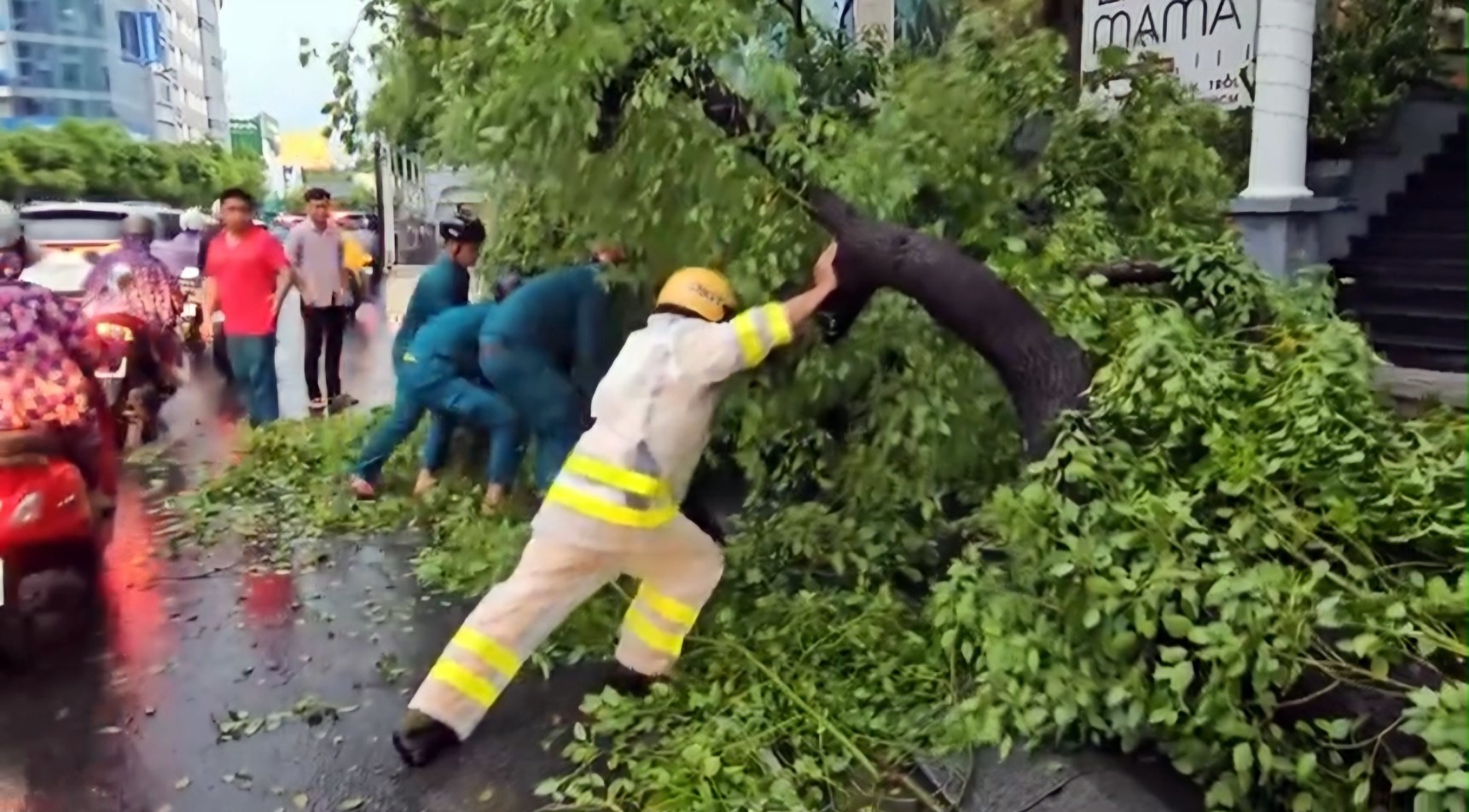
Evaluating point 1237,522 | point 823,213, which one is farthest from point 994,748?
point 823,213

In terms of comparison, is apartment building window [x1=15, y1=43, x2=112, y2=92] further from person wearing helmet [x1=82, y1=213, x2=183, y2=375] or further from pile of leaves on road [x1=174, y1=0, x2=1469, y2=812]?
pile of leaves on road [x1=174, y1=0, x2=1469, y2=812]

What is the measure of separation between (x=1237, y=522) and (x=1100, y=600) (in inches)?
16.8

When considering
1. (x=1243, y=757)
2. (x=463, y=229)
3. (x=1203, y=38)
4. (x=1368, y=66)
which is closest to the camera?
(x=1243, y=757)

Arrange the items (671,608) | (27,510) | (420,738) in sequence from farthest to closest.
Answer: (27,510)
(671,608)
(420,738)

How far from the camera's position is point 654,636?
14.3 feet

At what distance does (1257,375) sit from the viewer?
394 cm

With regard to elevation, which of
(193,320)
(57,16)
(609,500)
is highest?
(57,16)

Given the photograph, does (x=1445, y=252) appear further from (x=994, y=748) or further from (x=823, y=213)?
(x=994, y=748)

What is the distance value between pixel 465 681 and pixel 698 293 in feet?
4.52

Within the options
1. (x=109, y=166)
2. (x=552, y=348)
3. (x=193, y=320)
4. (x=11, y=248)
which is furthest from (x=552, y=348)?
(x=109, y=166)

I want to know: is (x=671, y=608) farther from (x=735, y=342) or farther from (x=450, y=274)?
(x=450, y=274)

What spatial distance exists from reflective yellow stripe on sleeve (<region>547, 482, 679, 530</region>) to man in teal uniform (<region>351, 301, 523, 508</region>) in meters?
2.61

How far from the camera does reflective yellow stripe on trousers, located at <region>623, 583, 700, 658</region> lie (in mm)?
4344

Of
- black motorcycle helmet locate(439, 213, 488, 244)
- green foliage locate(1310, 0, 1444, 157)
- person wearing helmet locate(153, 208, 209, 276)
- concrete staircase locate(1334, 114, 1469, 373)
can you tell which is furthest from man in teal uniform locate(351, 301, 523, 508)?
person wearing helmet locate(153, 208, 209, 276)
